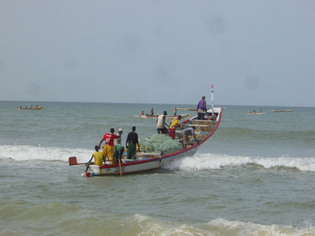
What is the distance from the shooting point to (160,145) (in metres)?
14.5

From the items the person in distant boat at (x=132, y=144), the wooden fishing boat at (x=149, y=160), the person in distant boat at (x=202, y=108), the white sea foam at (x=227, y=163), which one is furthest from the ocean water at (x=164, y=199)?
the person in distant boat at (x=202, y=108)

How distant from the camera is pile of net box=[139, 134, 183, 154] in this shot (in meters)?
14.5

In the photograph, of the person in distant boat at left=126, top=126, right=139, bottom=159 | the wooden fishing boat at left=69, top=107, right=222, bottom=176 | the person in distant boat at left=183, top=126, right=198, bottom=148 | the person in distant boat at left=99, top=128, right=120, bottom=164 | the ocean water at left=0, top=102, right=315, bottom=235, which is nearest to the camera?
the ocean water at left=0, top=102, right=315, bottom=235

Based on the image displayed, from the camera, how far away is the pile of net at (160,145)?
47.5 feet

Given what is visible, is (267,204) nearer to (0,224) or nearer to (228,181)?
(228,181)

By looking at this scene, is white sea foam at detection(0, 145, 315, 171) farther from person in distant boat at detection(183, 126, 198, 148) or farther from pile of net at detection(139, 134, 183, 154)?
person in distant boat at detection(183, 126, 198, 148)

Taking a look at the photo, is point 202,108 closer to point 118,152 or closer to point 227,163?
point 227,163

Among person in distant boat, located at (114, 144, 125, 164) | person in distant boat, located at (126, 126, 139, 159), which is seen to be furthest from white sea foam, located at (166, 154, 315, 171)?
person in distant boat, located at (114, 144, 125, 164)

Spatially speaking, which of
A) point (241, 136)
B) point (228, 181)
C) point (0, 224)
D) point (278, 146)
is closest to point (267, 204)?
point (228, 181)

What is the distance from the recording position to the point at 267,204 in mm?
9836

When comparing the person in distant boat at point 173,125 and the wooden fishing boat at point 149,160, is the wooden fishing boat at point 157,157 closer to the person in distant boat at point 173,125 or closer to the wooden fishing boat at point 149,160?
the wooden fishing boat at point 149,160

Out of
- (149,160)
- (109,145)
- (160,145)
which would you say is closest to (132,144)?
(149,160)

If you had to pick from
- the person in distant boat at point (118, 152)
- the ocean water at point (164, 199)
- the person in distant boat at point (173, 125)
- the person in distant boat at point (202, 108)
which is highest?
the person in distant boat at point (202, 108)

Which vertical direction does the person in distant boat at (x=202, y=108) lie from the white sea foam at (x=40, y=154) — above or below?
above
